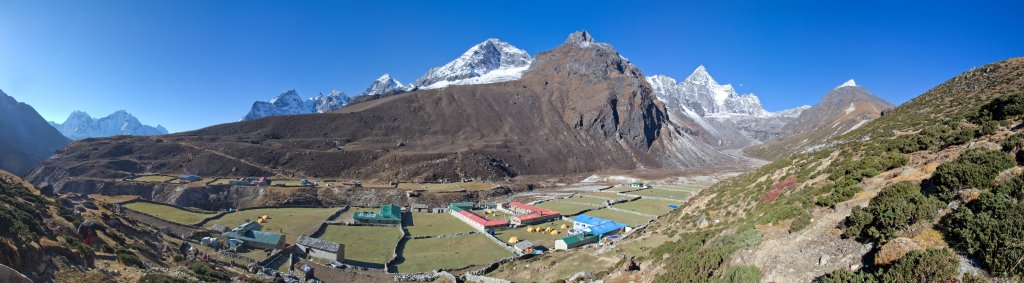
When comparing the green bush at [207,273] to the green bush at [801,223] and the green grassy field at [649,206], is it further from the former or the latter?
the green grassy field at [649,206]

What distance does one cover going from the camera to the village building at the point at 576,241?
44.2 m

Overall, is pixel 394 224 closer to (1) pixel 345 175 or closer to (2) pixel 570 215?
(2) pixel 570 215

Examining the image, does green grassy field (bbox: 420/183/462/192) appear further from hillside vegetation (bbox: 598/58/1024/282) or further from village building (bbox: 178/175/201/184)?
hillside vegetation (bbox: 598/58/1024/282)

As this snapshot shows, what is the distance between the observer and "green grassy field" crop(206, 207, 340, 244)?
49.5m

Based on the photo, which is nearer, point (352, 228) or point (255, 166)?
point (352, 228)

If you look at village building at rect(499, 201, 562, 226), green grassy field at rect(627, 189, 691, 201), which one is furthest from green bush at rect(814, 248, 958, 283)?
green grassy field at rect(627, 189, 691, 201)

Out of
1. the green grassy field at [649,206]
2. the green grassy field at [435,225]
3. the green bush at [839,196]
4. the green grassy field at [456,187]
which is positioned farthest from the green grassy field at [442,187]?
the green bush at [839,196]

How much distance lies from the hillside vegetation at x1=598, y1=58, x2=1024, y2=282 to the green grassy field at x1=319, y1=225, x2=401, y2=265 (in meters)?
27.7

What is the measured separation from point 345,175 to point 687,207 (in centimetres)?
8998

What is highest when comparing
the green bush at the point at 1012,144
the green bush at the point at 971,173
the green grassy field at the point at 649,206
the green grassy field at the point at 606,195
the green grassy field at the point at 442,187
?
the green bush at the point at 1012,144

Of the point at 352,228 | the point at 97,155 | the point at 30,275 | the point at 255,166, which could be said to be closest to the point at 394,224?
the point at 352,228

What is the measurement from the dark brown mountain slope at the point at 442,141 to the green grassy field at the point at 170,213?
4341 centimetres

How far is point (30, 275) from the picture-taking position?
14281 millimetres

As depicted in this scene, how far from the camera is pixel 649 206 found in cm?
7031
